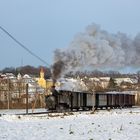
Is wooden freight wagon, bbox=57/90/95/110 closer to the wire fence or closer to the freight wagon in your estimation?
the freight wagon

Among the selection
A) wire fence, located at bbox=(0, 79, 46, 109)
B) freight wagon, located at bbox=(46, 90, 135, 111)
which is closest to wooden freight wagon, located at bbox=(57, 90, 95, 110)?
freight wagon, located at bbox=(46, 90, 135, 111)

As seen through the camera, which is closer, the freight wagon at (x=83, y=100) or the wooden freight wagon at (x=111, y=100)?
the freight wagon at (x=83, y=100)

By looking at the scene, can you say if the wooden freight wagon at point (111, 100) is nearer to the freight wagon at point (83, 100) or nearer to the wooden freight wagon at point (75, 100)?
the freight wagon at point (83, 100)

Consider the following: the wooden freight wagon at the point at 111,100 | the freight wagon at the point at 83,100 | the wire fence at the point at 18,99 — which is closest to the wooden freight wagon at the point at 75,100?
the freight wagon at the point at 83,100

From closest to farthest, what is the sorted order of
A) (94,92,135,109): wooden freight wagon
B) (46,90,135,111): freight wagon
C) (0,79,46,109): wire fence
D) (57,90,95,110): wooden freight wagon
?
(46,90,135,111): freight wagon
(57,90,95,110): wooden freight wagon
(94,92,135,109): wooden freight wagon
(0,79,46,109): wire fence

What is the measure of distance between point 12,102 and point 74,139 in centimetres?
5475

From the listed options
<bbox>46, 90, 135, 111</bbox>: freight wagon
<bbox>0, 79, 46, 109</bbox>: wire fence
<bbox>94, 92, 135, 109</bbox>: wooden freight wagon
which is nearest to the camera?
<bbox>46, 90, 135, 111</bbox>: freight wagon

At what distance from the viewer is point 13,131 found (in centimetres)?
2011

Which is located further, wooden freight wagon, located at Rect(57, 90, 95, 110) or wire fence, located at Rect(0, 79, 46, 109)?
wire fence, located at Rect(0, 79, 46, 109)

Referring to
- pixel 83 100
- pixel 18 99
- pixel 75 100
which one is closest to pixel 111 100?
pixel 83 100

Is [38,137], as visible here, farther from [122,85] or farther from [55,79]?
[122,85]

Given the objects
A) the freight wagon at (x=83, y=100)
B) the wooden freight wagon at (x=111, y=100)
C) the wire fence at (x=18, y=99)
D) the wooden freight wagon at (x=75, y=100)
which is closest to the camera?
the freight wagon at (x=83, y=100)

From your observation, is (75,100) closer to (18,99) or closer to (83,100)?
(83,100)

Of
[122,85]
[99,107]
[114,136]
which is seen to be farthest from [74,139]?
[122,85]
